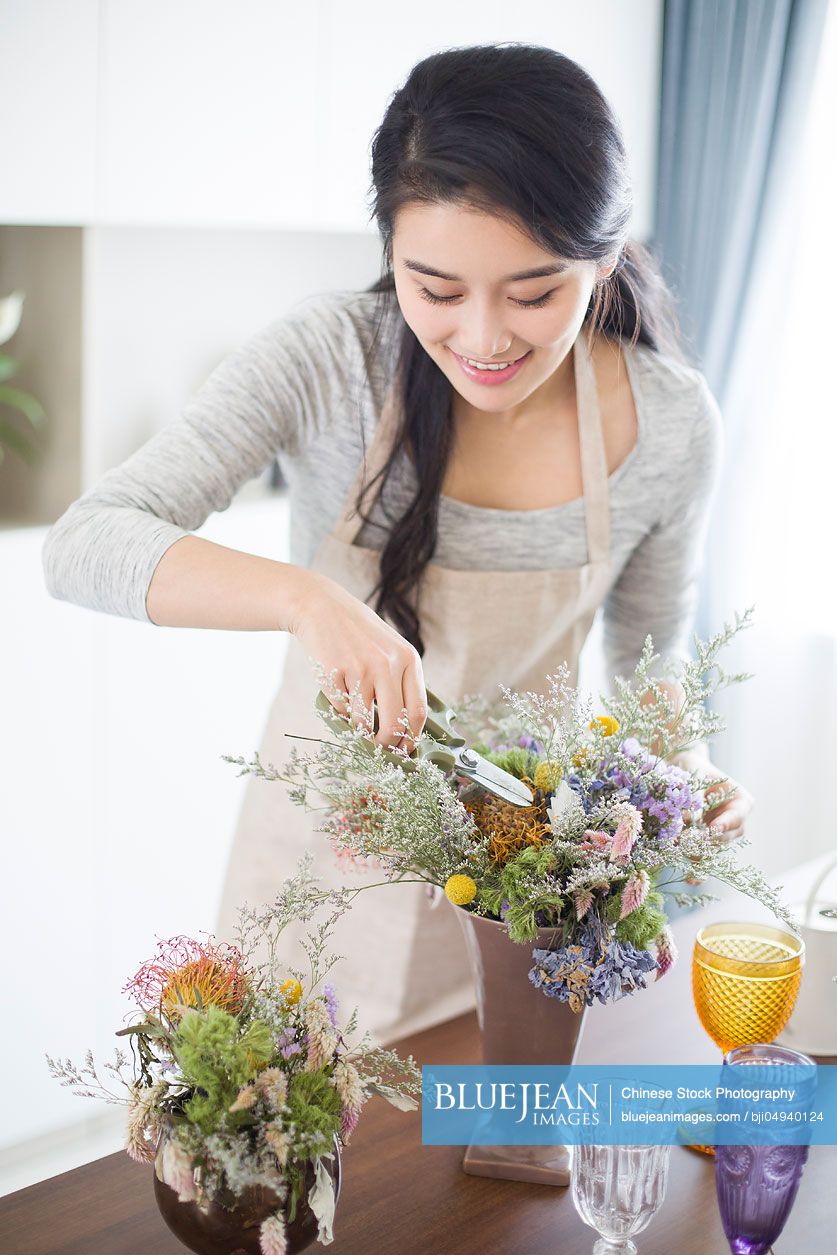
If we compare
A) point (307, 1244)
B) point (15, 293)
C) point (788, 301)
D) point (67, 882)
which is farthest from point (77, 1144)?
point (788, 301)

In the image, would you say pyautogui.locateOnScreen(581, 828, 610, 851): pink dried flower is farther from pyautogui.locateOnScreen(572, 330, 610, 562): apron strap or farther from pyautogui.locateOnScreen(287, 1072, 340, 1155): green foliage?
pyautogui.locateOnScreen(572, 330, 610, 562): apron strap

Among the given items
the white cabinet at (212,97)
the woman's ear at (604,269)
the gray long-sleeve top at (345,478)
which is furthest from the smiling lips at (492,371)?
the white cabinet at (212,97)

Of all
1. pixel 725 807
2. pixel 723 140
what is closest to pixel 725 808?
pixel 725 807

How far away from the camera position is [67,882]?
97.0 inches

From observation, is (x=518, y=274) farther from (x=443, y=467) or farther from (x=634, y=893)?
(x=634, y=893)

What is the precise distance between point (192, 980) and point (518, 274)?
667 mm

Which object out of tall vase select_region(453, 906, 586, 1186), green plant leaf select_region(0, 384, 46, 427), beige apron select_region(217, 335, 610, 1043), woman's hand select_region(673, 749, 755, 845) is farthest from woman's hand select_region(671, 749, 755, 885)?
green plant leaf select_region(0, 384, 46, 427)

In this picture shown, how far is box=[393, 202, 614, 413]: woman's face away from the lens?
1084 mm

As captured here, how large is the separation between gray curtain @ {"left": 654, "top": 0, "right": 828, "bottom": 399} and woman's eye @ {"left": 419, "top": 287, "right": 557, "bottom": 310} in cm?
159

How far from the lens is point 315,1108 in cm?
76

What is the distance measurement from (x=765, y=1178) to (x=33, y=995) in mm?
1938

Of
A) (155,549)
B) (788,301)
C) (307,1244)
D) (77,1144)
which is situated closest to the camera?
(307,1244)

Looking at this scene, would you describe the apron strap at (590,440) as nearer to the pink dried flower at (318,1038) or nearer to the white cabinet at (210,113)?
the pink dried flower at (318,1038)

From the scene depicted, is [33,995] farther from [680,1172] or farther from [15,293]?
[680,1172]
